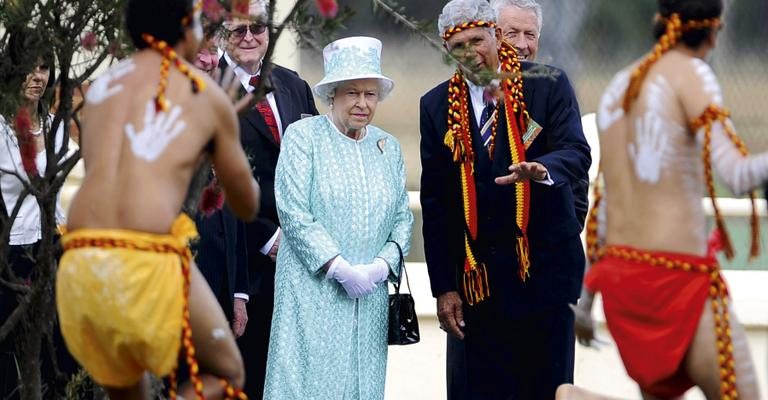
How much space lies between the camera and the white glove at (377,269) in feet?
26.6

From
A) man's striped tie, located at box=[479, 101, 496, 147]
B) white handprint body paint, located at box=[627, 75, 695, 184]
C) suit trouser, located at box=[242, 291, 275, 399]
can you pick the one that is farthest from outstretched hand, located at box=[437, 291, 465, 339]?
white handprint body paint, located at box=[627, 75, 695, 184]

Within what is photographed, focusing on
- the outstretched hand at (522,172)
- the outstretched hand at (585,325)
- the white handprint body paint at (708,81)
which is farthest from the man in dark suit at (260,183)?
the white handprint body paint at (708,81)

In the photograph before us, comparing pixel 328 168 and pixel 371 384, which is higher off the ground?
pixel 328 168

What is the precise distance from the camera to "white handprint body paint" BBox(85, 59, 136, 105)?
20.1 feet

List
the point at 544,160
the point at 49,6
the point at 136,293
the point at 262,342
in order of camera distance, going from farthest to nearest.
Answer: the point at 262,342
the point at 544,160
the point at 49,6
the point at 136,293

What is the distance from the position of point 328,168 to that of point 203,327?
2.14m

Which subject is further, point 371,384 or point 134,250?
point 371,384

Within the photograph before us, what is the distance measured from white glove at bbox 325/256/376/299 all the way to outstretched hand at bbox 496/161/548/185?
2.76ft

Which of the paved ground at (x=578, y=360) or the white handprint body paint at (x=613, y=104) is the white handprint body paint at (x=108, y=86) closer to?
the white handprint body paint at (x=613, y=104)

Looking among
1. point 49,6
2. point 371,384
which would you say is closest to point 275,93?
point 371,384

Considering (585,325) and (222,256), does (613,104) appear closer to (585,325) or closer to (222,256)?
(585,325)

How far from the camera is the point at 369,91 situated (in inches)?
324

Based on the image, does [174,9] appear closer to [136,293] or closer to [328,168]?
[136,293]

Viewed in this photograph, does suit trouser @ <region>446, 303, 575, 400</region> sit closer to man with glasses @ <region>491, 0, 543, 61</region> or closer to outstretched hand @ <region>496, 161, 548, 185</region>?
outstretched hand @ <region>496, 161, 548, 185</region>
